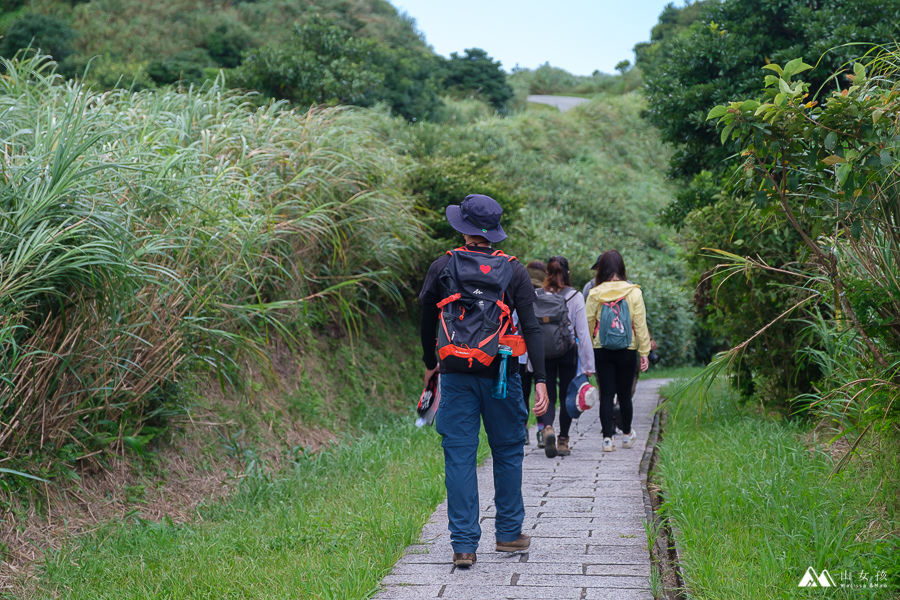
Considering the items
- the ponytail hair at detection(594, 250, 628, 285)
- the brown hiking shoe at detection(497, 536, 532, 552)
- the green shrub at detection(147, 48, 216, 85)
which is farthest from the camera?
the green shrub at detection(147, 48, 216, 85)

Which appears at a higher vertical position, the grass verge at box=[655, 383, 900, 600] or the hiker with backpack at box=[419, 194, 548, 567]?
the hiker with backpack at box=[419, 194, 548, 567]

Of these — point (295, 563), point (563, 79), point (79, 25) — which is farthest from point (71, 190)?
point (563, 79)

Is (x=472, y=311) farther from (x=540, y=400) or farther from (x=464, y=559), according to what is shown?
(x=464, y=559)

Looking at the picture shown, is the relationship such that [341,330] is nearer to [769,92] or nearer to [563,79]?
[769,92]

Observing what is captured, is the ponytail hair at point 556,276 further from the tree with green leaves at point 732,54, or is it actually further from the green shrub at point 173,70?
the green shrub at point 173,70

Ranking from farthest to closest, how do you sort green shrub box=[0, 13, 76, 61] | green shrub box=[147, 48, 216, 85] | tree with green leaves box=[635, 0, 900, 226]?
green shrub box=[0, 13, 76, 61] < green shrub box=[147, 48, 216, 85] < tree with green leaves box=[635, 0, 900, 226]

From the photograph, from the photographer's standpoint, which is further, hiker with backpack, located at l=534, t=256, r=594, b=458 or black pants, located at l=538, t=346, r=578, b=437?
black pants, located at l=538, t=346, r=578, b=437

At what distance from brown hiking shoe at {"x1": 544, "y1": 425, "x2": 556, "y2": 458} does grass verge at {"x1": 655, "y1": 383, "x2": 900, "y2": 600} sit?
982 mm

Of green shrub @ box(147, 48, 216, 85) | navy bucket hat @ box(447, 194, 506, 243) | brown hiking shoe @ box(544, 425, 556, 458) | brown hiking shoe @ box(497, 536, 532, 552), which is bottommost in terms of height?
brown hiking shoe @ box(544, 425, 556, 458)

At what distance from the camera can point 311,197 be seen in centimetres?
777

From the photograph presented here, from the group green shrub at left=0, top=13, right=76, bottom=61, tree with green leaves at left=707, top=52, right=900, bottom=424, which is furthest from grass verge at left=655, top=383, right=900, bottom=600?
green shrub at left=0, top=13, right=76, bottom=61

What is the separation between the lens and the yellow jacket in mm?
7156

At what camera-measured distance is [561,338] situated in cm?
707

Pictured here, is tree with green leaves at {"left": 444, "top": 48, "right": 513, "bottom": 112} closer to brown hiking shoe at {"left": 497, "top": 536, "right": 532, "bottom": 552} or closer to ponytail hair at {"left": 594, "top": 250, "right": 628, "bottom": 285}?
ponytail hair at {"left": 594, "top": 250, "right": 628, "bottom": 285}
